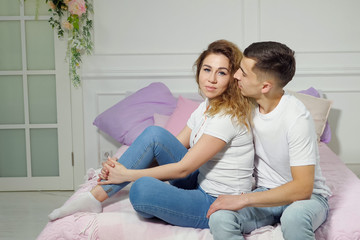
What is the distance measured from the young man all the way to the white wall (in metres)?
1.64

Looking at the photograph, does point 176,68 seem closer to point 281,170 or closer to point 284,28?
point 284,28

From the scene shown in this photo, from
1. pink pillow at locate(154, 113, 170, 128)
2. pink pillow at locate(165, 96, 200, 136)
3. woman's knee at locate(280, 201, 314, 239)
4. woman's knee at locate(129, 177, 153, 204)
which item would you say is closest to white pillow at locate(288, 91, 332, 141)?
pink pillow at locate(165, 96, 200, 136)

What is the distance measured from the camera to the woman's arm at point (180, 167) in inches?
67.9

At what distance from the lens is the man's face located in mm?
1704

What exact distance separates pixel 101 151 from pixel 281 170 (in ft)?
6.38

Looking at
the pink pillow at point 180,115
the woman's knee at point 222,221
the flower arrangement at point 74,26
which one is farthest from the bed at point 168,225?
the flower arrangement at point 74,26

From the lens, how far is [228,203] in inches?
64.1

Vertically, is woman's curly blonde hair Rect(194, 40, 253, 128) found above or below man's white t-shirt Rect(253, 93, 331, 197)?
above

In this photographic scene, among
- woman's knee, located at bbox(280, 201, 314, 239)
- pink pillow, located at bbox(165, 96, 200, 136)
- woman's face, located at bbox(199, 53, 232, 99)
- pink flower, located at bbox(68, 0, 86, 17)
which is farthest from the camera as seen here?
pink flower, located at bbox(68, 0, 86, 17)

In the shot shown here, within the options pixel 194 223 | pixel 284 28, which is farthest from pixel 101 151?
pixel 194 223

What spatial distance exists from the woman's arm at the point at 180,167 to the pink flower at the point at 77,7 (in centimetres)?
167

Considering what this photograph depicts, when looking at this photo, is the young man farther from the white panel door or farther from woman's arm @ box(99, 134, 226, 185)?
the white panel door

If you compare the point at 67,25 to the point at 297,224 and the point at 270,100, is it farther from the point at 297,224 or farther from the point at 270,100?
the point at 297,224

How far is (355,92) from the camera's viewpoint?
3.36m
